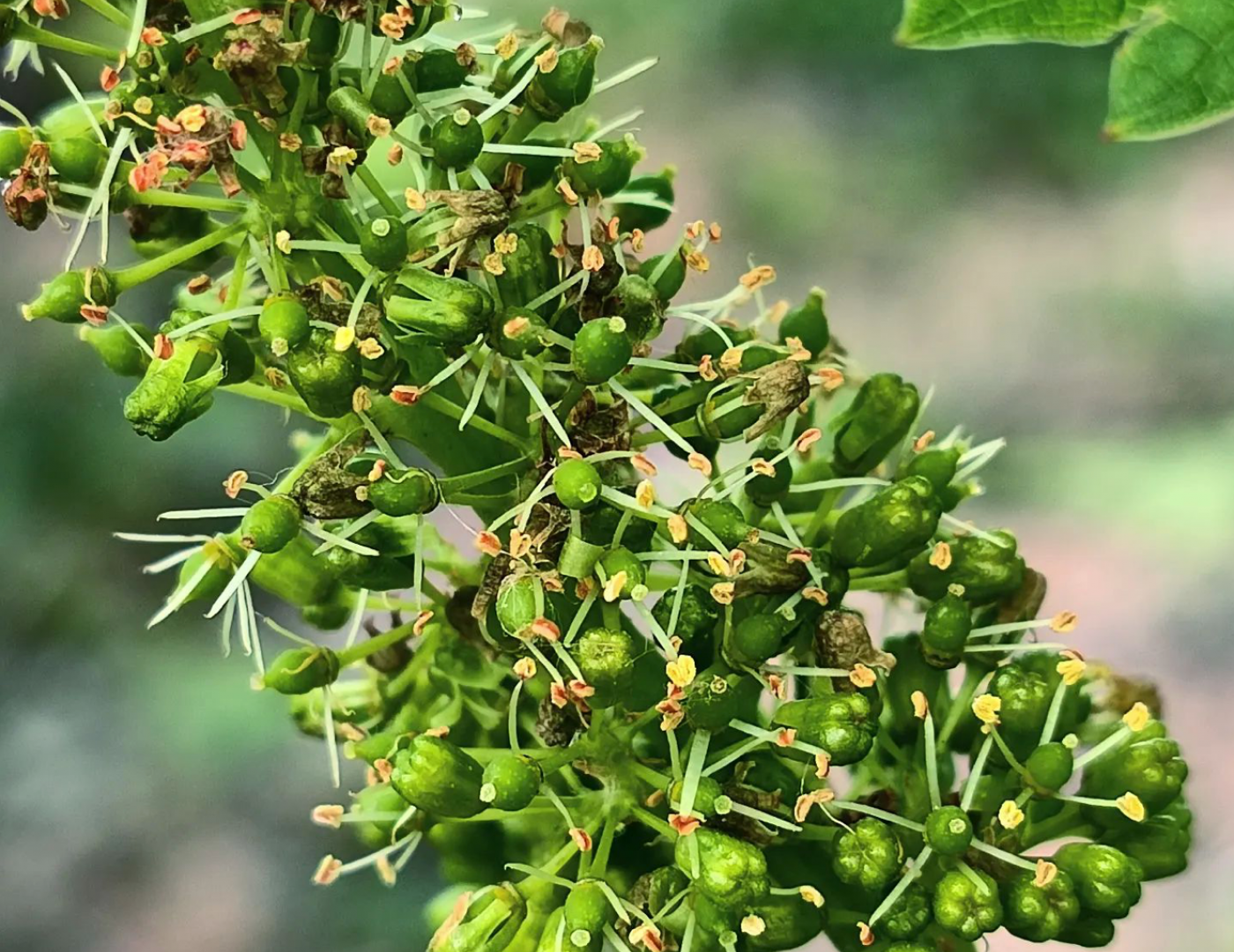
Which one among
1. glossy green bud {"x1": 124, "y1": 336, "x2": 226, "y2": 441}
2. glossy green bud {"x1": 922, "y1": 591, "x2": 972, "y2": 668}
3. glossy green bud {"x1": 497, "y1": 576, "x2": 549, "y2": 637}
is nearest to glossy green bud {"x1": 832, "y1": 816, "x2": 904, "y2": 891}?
glossy green bud {"x1": 922, "y1": 591, "x2": 972, "y2": 668}

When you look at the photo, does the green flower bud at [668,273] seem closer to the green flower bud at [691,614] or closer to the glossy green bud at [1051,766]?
the green flower bud at [691,614]

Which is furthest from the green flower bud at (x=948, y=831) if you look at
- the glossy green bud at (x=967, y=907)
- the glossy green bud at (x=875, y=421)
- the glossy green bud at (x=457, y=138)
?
the glossy green bud at (x=457, y=138)

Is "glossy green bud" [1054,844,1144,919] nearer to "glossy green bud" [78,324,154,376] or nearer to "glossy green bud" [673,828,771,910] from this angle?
"glossy green bud" [673,828,771,910]

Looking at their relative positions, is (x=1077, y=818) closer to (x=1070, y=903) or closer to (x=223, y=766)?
(x=1070, y=903)

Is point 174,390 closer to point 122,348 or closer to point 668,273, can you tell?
point 122,348

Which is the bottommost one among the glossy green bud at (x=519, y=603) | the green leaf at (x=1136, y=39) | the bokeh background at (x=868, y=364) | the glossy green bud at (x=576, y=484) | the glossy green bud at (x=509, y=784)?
the bokeh background at (x=868, y=364)

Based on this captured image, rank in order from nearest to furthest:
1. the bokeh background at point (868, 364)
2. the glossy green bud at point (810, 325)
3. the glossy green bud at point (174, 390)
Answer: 1. the glossy green bud at point (174, 390)
2. the glossy green bud at point (810, 325)
3. the bokeh background at point (868, 364)
